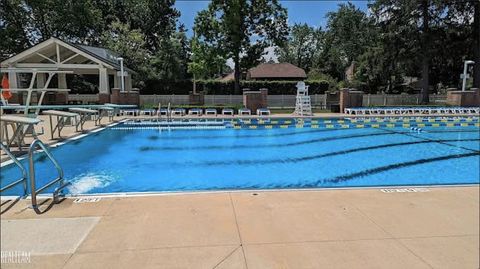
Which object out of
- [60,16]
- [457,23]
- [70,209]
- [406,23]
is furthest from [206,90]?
[70,209]

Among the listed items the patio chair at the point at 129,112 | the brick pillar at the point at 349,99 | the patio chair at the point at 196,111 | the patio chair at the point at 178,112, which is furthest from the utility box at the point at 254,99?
the patio chair at the point at 129,112

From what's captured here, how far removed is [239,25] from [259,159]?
2211 cm

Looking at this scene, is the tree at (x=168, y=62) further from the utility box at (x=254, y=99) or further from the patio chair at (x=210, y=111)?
the utility box at (x=254, y=99)

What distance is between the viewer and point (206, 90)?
105 feet

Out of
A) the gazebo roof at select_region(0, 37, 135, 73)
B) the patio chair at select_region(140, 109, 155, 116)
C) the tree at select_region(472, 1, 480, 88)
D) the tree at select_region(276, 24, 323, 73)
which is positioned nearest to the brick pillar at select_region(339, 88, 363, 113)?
the patio chair at select_region(140, 109, 155, 116)

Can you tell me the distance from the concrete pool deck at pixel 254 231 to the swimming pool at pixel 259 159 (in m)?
2.00

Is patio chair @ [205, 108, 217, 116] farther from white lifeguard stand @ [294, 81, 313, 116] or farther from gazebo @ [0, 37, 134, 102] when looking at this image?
gazebo @ [0, 37, 134, 102]

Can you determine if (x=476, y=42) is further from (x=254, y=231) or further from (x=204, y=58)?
(x=254, y=231)

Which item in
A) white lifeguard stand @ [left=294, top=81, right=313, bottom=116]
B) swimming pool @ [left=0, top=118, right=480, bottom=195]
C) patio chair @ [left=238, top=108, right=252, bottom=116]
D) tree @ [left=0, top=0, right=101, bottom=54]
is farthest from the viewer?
tree @ [left=0, top=0, right=101, bottom=54]

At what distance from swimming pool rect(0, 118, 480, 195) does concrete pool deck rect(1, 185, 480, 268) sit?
200 cm

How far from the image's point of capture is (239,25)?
29844mm

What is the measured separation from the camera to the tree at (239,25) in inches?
1168

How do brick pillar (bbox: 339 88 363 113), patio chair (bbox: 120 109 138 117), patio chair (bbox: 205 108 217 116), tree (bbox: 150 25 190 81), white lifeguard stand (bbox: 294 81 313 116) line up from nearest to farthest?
patio chair (bbox: 120 109 138 117)
white lifeguard stand (bbox: 294 81 313 116)
patio chair (bbox: 205 108 217 116)
brick pillar (bbox: 339 88 363 113)
tree (bbox: 150 25 190 81)

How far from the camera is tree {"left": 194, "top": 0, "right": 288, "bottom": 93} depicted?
29.7 metres
